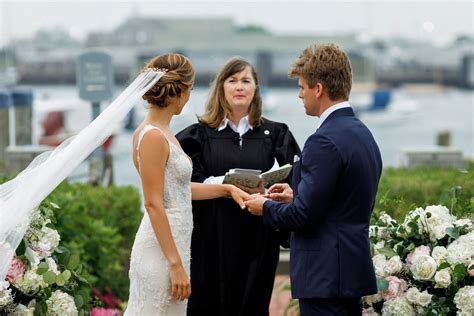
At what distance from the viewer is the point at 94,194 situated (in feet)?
27.1

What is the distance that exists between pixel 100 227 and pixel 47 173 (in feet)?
8.97

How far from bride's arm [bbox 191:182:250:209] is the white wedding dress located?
0.48 m

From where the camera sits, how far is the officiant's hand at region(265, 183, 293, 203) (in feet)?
16.4

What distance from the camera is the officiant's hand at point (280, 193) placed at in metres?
5.01

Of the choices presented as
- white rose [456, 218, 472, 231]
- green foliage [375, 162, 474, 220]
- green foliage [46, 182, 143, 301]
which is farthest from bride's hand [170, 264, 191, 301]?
green foliage [375, 162, 474, 220]

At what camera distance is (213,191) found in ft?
17.2

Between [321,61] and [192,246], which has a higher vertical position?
[321,61]

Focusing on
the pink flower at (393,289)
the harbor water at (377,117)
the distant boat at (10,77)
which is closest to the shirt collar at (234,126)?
the pink flower at (393,289)

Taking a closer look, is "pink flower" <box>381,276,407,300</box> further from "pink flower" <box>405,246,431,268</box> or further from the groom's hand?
the groom's hand

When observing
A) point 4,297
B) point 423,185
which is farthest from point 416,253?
point 423,185

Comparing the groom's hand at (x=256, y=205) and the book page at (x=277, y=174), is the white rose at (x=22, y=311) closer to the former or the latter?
the groom's hand at (x=256, y=205)

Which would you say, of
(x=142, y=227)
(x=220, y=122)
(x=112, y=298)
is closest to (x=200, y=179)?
(x=220, y=122)

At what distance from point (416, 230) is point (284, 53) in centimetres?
10008

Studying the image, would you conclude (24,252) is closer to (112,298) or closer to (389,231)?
(389,231)
